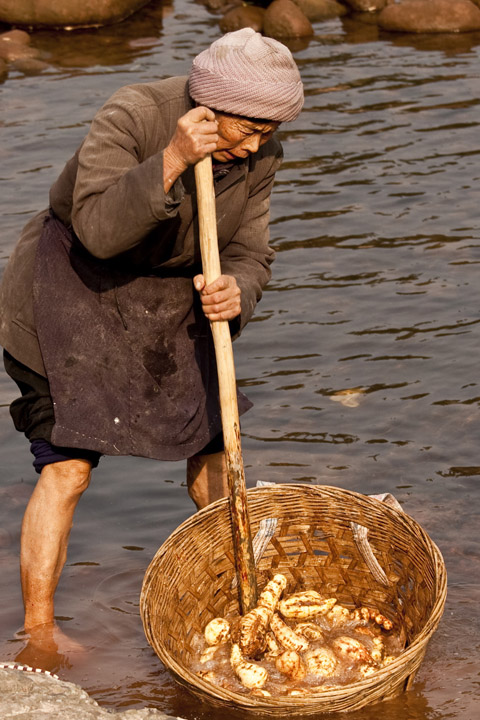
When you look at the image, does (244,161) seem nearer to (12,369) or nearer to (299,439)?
(12,369)

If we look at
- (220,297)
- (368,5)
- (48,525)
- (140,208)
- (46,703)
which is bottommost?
(368,5)

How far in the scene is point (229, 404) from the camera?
12.8 feet

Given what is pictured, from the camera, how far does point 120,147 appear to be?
12.0ft

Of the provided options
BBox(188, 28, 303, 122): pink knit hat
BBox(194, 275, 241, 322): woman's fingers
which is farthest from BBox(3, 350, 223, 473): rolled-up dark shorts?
BBox(188, 28, 303, 122): pink knit hat

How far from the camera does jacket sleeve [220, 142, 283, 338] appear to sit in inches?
163

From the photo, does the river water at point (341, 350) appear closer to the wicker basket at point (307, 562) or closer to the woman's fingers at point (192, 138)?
the wicker basket at point (307, 562)

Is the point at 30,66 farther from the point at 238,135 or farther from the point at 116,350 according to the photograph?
the point at 238,135

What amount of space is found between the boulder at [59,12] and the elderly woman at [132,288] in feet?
34.8

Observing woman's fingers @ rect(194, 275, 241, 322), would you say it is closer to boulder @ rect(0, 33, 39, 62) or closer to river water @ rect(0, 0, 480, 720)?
river water @ rect(0, 0, 480, 720)

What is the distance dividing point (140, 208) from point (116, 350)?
2.52ft

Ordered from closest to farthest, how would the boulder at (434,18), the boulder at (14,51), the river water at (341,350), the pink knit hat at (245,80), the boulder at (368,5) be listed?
the pink knit hat at (245,80) → the river water at (341,350) → the boulder at (14,51) → the boulder at (434,18) → the boulder at (368,5)

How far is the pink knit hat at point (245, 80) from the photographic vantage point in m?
3.57

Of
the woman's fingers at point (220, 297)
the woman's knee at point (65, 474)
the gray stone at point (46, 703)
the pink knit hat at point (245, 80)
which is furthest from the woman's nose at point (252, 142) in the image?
the gray stone at point (46, 703)

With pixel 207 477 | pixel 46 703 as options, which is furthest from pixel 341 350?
pixel 46 703
